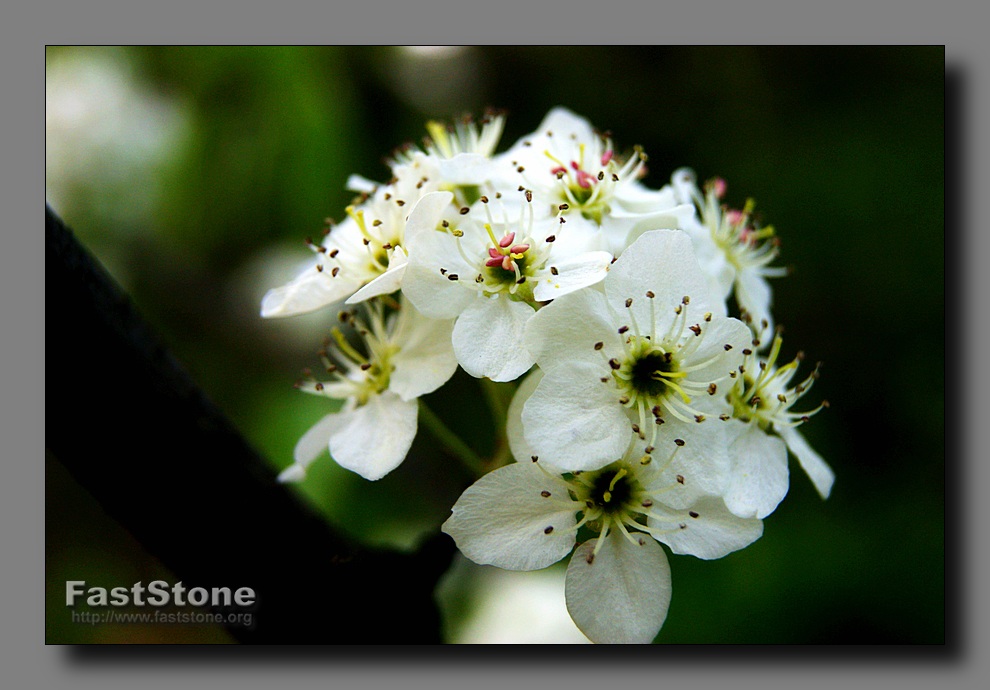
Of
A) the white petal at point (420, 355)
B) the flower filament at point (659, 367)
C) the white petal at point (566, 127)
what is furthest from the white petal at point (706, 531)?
the white petal at point (566, 127)

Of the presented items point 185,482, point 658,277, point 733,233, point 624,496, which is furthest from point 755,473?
point 185,482

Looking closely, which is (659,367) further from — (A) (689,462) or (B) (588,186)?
(B) (588,186)

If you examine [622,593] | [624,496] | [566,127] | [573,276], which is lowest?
[622,593]

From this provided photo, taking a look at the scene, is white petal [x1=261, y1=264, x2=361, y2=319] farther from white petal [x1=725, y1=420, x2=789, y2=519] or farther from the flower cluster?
white petal [x1=725, y1=420, x2=789, y2=519]

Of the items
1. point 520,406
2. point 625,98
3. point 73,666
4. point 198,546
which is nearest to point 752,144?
point 625,98

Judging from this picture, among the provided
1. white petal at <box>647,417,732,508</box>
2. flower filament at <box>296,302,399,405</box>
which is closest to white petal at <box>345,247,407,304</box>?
flower filament at <box>296,302,399,405</box>

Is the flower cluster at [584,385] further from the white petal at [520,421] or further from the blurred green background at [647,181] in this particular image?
the blurred green background at [647,181]
